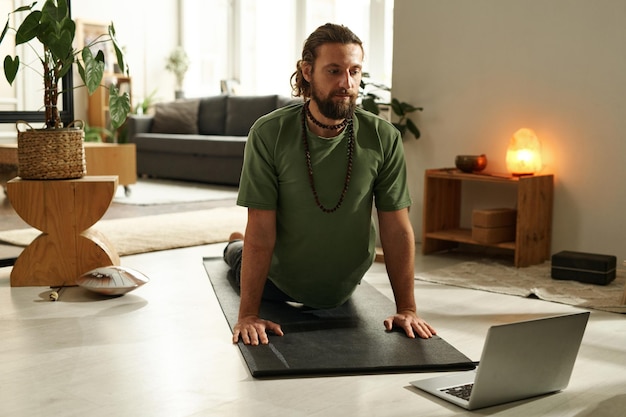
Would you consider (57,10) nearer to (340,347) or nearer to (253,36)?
(340,347)

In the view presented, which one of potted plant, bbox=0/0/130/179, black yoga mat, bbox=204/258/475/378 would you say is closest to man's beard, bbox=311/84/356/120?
black yoga mat, bbox=204/258/475/378

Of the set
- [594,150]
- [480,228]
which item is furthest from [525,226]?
[594,150]

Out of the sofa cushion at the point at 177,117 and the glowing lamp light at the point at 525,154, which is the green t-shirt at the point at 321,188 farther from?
the sofa cushion at the point at 177,117

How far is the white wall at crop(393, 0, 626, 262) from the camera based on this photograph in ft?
12.3

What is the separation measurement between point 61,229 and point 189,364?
4.14 ft

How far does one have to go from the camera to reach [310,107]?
2539 millimetres

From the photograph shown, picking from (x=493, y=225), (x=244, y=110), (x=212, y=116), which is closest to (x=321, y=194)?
(x=493, y=225)

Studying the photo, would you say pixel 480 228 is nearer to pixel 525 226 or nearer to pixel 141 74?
pixel 525 226

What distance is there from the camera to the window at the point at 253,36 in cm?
812

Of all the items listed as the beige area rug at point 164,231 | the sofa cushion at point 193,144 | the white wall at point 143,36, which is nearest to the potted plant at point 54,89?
the beige area rug at point 164,231

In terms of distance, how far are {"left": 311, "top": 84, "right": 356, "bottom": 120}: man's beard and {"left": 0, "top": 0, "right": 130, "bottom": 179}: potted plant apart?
1174mm

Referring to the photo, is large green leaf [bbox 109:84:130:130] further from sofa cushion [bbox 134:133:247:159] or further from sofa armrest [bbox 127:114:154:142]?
sofa armrest [bbox 127:114:154:142]

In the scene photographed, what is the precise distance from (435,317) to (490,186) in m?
1.56

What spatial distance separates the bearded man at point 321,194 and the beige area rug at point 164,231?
170cm
